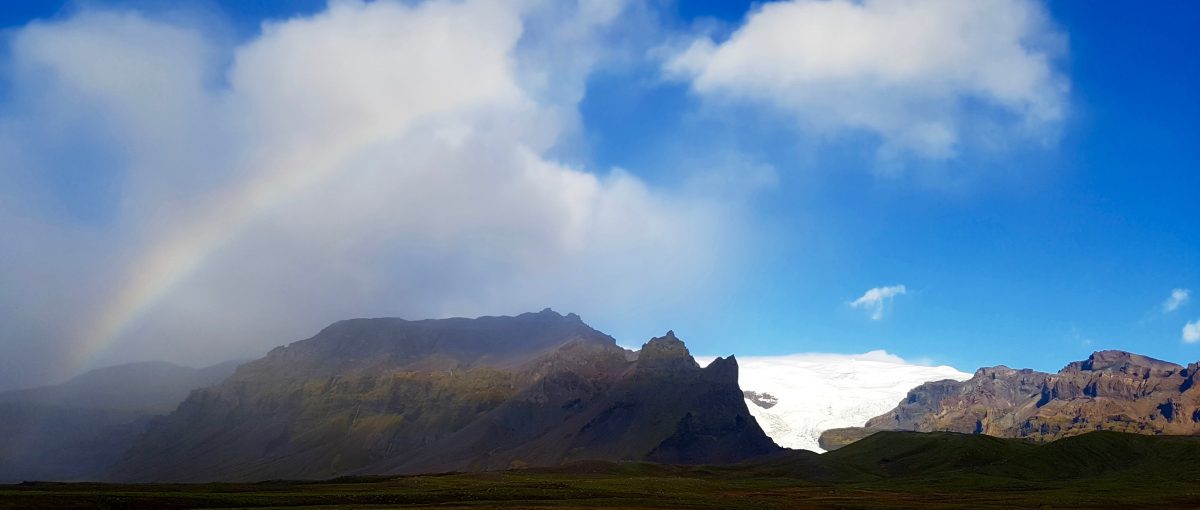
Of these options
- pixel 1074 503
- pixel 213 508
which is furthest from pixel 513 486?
pixel 1074 503

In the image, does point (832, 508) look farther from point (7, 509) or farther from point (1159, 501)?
point (7, 509)

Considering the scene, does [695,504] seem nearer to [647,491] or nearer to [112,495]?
[647,491]

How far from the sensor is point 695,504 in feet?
474

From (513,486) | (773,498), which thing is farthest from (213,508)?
(773,498)

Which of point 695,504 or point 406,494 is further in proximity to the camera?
point 406,494

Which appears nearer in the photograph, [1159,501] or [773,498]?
[1159,501]

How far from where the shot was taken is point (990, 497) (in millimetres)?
179250

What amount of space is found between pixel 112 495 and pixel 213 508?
20022 mm

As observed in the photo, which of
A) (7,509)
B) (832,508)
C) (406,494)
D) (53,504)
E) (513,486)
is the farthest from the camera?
(513,486)

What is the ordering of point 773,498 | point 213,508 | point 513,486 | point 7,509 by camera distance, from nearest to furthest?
point 7,509
point 213,508
point 773,498
point 513,486

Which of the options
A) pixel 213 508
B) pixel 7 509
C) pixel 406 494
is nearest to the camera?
pixel 7 509

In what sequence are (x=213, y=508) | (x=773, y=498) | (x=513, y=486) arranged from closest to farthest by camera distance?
(x=213, y=508) < (x=773, y=498) < (x=513, y=486)

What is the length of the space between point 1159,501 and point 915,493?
161 ft

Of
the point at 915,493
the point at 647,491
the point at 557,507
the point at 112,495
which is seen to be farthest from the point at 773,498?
the point at 112,495
